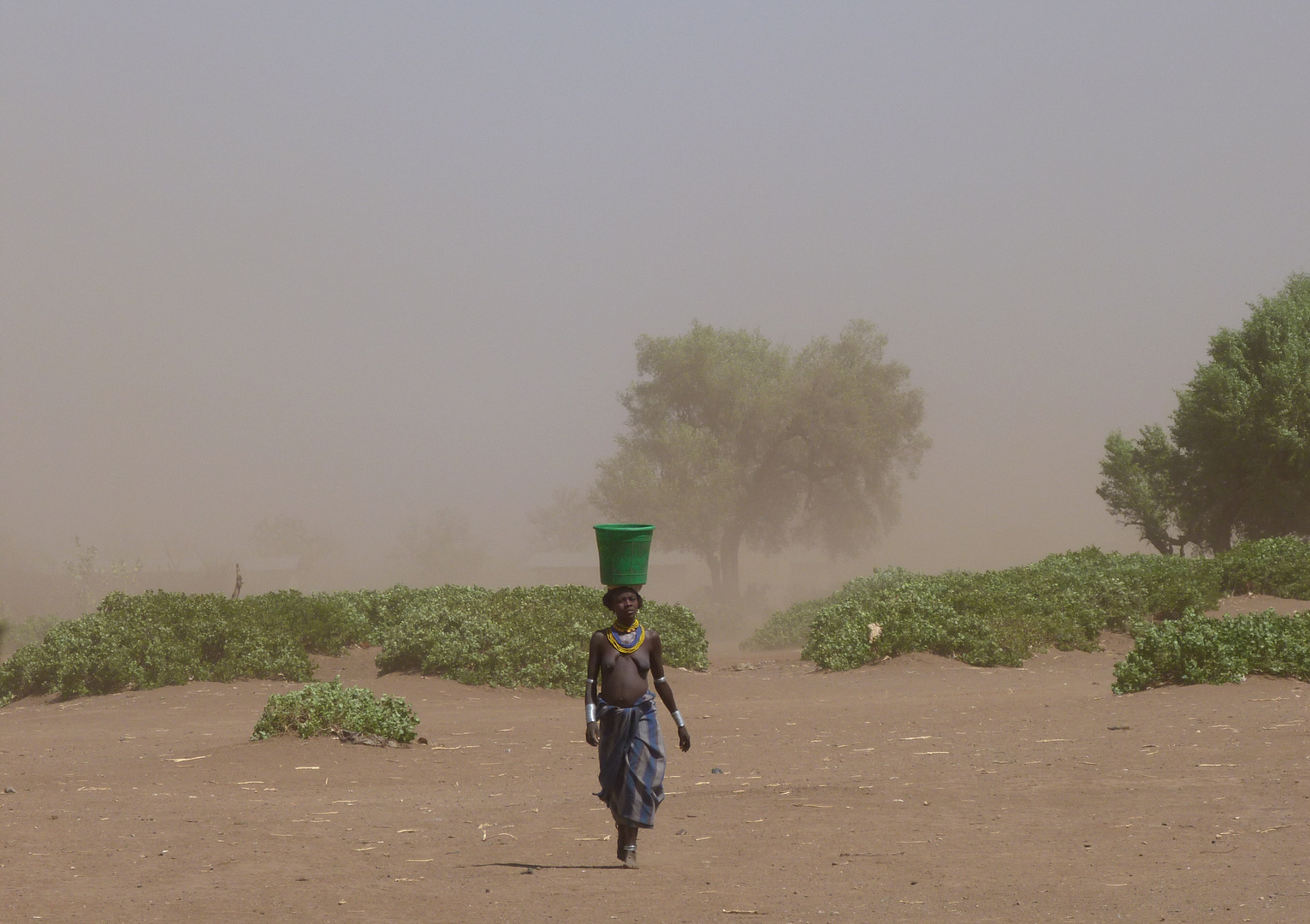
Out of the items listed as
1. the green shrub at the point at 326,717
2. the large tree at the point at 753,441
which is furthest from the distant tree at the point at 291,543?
the green shrub at the point at 326,717

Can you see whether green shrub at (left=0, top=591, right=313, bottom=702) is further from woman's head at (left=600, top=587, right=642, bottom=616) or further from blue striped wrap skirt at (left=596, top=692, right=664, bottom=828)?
woman's head at (left=600, top=587, right=642, bottom=616)

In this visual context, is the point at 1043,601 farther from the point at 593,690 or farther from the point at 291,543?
the point at 291,543

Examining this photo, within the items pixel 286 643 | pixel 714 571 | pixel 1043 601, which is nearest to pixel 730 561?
pixel 714 571

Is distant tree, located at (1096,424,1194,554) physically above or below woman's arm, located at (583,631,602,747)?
above

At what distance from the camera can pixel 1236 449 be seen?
30266 millimetres

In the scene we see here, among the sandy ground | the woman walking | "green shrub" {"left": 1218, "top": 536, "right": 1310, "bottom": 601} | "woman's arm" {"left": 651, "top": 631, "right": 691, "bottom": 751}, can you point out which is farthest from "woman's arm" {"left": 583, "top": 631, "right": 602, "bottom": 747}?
"green shrub" {"left": 1218, "top": 536, "right": 1310, "bottom": 601}

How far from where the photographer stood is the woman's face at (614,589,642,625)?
6695 mm

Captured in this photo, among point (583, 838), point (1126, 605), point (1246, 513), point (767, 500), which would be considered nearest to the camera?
point (583, 838)

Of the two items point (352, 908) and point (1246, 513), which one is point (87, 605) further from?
point (352, 908)

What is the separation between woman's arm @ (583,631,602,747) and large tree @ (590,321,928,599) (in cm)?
4930

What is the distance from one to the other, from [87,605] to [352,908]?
6189 cm

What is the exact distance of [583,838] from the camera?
7.52 meters

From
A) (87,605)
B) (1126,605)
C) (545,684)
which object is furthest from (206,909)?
(87,605)

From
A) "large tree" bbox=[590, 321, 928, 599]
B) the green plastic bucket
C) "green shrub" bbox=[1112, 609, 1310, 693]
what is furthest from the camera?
"large tree" bbox=[590, 321, 928, 599]
